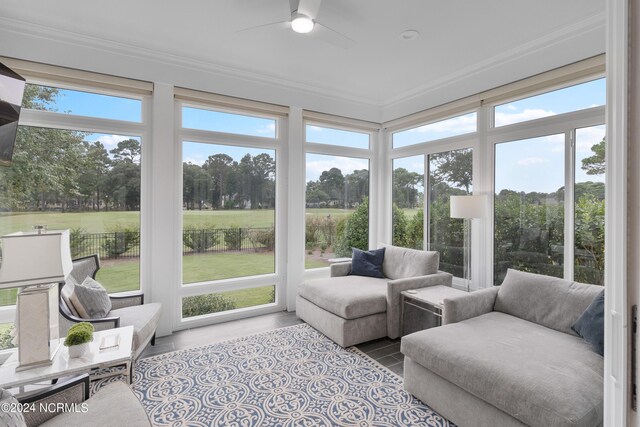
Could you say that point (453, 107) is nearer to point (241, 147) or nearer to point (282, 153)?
point (282, 153)

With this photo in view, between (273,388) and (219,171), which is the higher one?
(219,171)

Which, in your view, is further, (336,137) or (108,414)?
(336,137)

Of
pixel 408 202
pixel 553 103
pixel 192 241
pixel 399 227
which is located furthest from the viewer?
pixel 399 227

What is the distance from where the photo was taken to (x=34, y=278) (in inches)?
72.1

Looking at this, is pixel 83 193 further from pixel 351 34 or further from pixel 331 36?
pixel 351 34

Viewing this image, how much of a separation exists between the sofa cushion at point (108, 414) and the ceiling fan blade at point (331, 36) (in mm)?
2731

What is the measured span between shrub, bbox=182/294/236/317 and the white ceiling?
8.58 feet

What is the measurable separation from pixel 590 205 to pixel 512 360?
191cm

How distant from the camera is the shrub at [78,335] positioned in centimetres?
204

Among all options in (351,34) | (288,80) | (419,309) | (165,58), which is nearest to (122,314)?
(165,58)

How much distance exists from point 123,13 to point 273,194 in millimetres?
2415

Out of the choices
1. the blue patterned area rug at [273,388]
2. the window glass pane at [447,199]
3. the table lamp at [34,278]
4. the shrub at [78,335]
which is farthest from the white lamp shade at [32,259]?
the window glass pane at [447,199]

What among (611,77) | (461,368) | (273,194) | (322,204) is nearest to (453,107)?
(322,204)

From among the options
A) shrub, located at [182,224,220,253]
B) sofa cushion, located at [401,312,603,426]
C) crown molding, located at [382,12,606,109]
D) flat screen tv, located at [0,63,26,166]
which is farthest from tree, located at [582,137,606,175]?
flat screen tv, located at [0,63,26,166]
